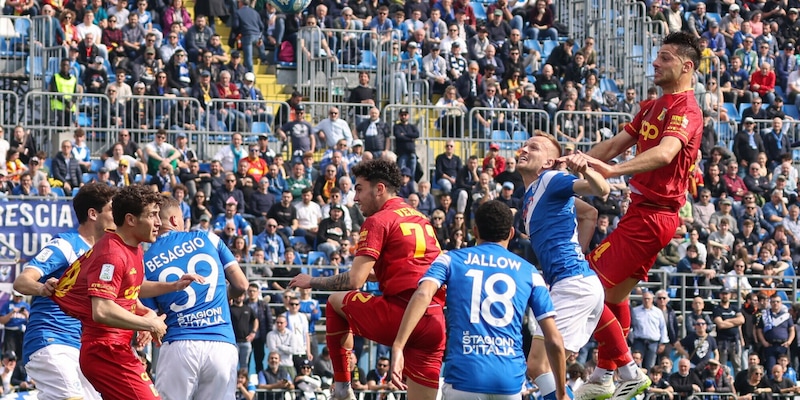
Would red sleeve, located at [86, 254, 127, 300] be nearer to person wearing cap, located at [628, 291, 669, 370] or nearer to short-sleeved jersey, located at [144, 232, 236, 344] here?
short-sleeved jersey, located at [144, 232, 236, 344]

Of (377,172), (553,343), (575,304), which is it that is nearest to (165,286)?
(377,172)

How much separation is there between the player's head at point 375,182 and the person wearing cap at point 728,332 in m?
12.7

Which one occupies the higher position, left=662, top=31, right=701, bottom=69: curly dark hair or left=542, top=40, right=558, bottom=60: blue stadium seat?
left=542, top=40, right=558, bottom=60: blue stadium seat

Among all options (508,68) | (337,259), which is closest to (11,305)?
(337,259)

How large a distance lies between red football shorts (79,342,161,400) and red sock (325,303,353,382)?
1.76m

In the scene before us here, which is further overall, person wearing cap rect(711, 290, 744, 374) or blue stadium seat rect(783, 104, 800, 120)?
blue stadium seat rect(783, 104, 800, 120)

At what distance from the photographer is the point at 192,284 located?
11156mm

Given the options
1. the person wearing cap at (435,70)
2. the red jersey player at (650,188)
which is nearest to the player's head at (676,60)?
the red jersey player at (650,188)

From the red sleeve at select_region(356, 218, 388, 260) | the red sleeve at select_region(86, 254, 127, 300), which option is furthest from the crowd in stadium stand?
the red sleeve at select_region(86, 254, 127, 300)

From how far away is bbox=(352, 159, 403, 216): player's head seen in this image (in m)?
11.3

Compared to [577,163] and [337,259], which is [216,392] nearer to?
[577,163]

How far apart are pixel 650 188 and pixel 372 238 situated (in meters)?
2.16

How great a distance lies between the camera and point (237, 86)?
26203 millimetres

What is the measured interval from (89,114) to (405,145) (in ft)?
17.5
